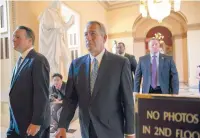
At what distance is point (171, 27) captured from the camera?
1296cm

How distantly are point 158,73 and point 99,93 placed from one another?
6.19 feet

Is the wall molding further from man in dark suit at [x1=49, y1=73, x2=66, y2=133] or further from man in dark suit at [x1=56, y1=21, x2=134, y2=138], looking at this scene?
man in dark suit at [x1=56, y1=21, x2=134, y2=138]

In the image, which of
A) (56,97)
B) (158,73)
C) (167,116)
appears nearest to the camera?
(167,116)

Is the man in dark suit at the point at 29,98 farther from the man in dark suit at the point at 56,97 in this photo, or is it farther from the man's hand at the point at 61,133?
the man in dark suit at the point at 56,97

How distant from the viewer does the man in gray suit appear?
3150mm

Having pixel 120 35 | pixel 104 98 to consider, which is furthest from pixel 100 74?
pixel 120 35

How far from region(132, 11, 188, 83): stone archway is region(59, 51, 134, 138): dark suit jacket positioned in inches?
417

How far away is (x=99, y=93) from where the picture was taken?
1510mm

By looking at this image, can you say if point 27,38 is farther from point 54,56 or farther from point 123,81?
point 54,56

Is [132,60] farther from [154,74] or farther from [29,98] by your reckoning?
[29,98]

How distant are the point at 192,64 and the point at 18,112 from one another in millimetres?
10268

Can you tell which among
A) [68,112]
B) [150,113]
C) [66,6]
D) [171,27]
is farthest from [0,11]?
[171,27]

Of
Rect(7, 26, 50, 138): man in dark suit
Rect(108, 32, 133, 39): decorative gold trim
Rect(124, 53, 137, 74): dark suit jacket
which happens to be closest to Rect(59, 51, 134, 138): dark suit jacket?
Rect(7, 26, 50, 138): man in dark suit

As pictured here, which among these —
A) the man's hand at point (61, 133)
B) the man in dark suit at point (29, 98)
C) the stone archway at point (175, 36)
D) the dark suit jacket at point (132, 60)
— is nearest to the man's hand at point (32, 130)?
the man in dark suit at point (29, 98)
